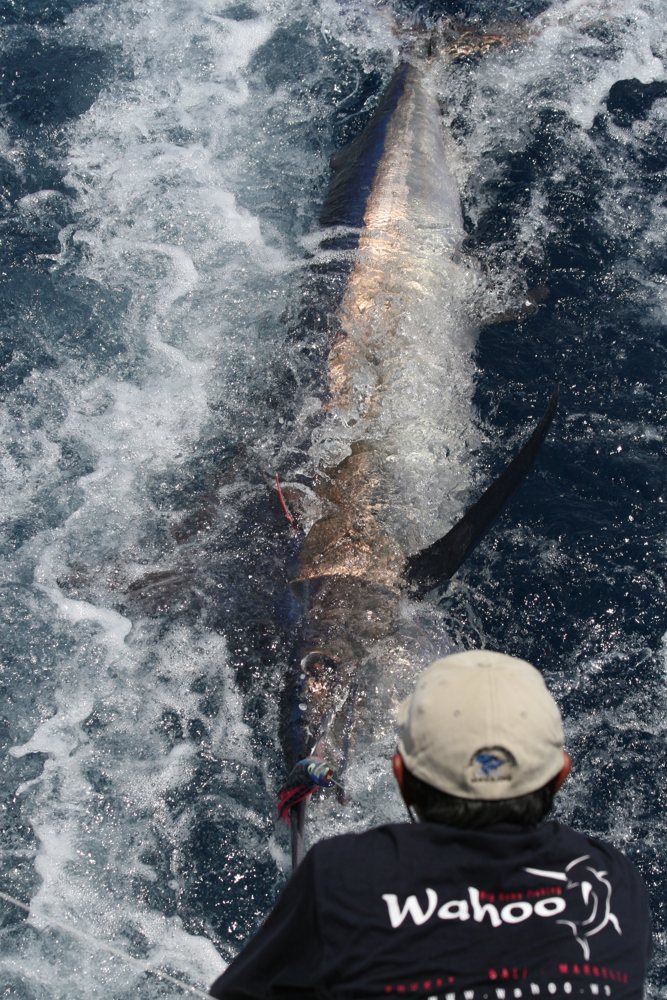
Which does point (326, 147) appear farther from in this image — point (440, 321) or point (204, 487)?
point (204, 487)

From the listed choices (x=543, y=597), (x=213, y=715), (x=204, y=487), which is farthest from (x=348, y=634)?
(x=204, y=487)

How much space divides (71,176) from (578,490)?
3580 millimetres

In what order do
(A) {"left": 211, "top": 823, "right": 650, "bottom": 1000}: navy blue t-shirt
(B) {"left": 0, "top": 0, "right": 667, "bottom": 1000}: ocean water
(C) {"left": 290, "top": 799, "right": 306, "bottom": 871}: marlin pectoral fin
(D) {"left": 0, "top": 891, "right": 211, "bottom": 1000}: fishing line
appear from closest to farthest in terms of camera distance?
(A) {"left": 211, "top": 823, "right": 650, "bottom": 1000}: navy blue t-shirt < (C) {"left": 290, "top": 799, "right": 306, "bottom": 871}: marlin pectoral fin < (D) {"left": 0, "top": 891, "right": 211, "bottom": 1000}: fishing line < (B) {"left": 0, "top": 0, "right": 667, "bottom": 1000}: ocean water

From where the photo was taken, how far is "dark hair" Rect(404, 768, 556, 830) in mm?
1316

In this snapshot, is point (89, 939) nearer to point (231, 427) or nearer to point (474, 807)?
Result: point (474, 807)

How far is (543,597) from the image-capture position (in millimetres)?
3770

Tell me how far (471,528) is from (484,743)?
2.20 m

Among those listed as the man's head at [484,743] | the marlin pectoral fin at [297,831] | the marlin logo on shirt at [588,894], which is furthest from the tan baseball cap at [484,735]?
the marlin pectoral fin at [297,831]

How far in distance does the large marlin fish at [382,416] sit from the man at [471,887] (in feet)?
3.76

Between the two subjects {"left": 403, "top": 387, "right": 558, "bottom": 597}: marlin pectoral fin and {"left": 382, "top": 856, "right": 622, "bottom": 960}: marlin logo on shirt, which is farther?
{"left": 403, "top": 387, "right": 558, "bottom": 597}: marlin pectoral fin

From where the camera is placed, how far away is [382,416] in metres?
4.30

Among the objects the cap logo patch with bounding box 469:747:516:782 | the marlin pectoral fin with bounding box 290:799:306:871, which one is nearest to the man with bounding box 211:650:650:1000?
the cap logo patch with bounding box 469:747:516:782

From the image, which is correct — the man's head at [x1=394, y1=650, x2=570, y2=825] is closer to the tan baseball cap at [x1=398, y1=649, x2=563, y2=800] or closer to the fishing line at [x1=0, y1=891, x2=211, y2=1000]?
the tan baseball cap at [x1=398, y1=649, x2=563, y2=800]

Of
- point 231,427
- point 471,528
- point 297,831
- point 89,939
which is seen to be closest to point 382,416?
point 231,427
